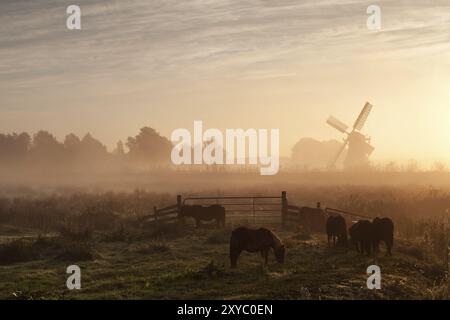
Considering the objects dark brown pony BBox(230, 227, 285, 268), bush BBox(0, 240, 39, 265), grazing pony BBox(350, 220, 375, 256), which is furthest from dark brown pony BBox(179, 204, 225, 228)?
dark brown pony BBox(230, 227, 285, 268)

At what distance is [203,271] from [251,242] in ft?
7.29

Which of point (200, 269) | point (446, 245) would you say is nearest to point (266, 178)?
point (446, 245)

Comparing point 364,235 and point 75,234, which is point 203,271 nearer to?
point 364,235

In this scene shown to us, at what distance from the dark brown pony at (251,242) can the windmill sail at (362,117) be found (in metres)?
80.0

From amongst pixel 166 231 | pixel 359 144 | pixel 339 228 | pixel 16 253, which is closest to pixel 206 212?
pixel 166 231

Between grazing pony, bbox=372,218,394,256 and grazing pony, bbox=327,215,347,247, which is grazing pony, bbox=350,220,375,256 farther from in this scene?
grazing pony, bbox=327,215,347,247

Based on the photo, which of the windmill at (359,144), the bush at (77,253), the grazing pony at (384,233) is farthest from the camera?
the windmill at (359,144)

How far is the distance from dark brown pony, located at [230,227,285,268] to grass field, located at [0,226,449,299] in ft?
1.47

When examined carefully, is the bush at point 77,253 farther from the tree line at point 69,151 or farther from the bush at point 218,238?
the tree line at point 69,151

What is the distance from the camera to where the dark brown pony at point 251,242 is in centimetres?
1741

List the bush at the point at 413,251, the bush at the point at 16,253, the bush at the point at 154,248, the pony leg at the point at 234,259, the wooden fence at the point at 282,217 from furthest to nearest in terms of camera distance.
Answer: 1. the wooden fence at the point at 282,217
2. the bush at the point at 154,248
3. the bush at the point at 413,251
4. the bush at the point at 16,253
5. the pony leg at the point at 234,259

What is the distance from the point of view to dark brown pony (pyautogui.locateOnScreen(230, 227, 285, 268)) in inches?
685

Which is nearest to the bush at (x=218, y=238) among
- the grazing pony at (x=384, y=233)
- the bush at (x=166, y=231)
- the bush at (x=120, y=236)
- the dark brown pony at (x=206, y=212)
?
the bush at (x=166, y=231)

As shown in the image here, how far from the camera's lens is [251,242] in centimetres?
1752
